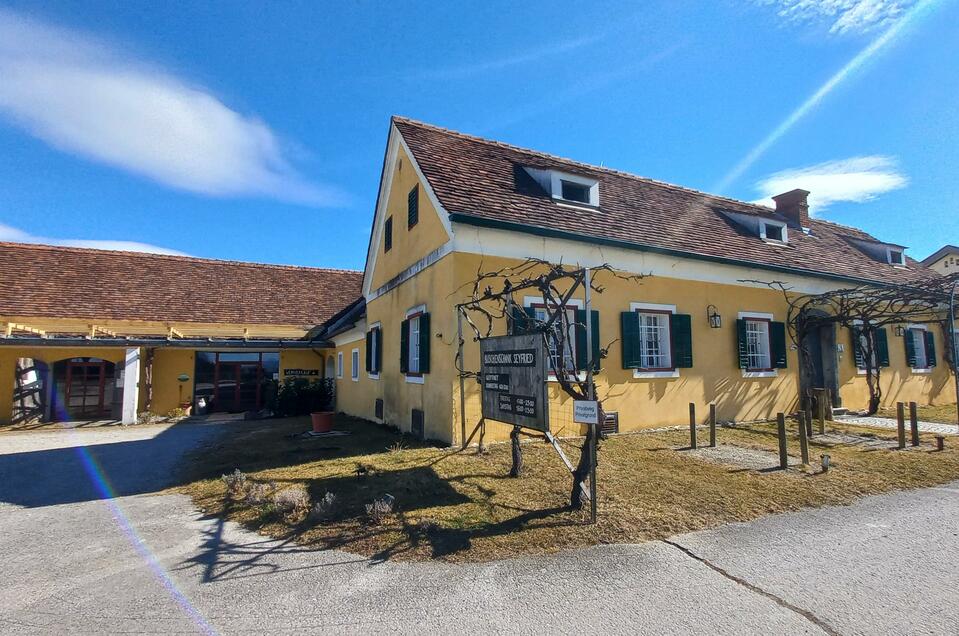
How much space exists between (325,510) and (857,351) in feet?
53.3

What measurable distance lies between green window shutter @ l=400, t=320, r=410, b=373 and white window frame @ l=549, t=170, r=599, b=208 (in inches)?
187

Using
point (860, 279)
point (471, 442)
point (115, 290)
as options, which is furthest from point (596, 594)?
point (115, 290)

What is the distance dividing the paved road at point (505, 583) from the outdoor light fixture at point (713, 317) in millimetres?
6394

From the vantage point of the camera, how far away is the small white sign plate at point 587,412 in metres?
5.02

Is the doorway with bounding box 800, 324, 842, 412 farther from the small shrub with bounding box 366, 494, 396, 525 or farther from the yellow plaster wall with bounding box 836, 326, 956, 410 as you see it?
the small shrub with bounding box 366, 494, 396, 525

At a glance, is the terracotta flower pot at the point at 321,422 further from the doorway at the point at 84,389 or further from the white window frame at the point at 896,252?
the white window frame at the point at 896,252

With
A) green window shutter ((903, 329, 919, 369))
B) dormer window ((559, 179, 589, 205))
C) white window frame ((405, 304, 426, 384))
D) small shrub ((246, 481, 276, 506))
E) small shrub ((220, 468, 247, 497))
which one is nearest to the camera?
small shrub ((246, 481, 276, 506))

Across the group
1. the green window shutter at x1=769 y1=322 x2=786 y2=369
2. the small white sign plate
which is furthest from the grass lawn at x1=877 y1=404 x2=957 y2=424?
the small white sign plate

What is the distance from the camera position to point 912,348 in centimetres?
1659

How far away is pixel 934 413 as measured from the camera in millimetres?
14250

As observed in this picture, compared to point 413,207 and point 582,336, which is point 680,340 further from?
point 413,207

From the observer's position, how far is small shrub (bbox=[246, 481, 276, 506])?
6242 millimetres

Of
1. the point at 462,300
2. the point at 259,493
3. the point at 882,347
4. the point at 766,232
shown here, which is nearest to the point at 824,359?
the point at 882,347

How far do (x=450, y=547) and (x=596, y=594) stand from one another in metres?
1.51
